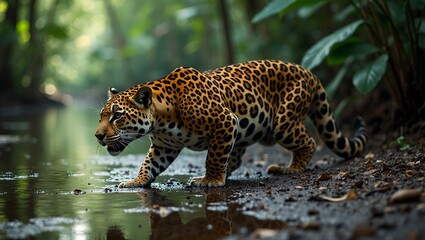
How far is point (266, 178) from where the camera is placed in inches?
299


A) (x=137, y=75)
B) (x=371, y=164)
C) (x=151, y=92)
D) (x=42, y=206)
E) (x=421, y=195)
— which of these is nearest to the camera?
(x=421, y=195)

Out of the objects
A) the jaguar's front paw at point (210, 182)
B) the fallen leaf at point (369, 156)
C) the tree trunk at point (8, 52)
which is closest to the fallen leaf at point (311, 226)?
the jaguar's front paw at point (210, 182)

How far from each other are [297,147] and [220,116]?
1281 mm

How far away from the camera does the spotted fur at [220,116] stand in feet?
22.0

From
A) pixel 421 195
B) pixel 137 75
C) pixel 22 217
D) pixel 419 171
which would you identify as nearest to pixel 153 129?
pixel 22 217

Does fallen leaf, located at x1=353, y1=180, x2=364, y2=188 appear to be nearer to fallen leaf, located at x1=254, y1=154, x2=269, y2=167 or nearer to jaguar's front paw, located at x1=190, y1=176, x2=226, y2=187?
jaguar's front paw, located at x1=190, y1=176, x2=226, y2=187

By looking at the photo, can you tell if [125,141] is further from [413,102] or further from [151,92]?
[413,102]

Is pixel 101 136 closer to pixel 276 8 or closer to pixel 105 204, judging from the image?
pixel 105 204

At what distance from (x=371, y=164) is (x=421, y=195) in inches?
106

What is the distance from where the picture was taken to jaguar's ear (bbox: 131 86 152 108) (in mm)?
6649

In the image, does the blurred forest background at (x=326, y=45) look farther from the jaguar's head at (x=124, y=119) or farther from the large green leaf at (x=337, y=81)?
the jaguar's head at (x=124, y=119)

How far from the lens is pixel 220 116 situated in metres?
6.98

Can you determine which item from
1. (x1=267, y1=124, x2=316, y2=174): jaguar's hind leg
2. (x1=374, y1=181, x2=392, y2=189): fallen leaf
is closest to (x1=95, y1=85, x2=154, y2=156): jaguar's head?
(x1=267, y1=124, x2=316, y2=174): jaguar's hind leg

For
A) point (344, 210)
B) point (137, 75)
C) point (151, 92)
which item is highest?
point (137, 75)
